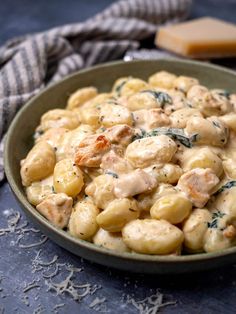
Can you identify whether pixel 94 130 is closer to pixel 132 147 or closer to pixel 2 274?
pixel 132 147

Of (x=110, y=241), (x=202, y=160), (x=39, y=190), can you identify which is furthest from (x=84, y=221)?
(x=202, y=160)

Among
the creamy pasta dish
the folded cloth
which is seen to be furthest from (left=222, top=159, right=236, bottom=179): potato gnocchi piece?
the folded cloth

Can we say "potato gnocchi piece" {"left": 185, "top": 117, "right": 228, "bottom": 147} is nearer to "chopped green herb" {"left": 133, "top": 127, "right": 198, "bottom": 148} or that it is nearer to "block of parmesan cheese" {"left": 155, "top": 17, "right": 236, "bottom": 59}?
"chopped green herb" {"left": 133, "top": 127, "right": 198, "bottom": 148}

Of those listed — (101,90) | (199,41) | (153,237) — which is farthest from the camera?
(199,41)

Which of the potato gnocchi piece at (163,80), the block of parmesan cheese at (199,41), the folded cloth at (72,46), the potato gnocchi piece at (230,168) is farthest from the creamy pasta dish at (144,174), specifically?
the block of parmesan cheese at (199,41)

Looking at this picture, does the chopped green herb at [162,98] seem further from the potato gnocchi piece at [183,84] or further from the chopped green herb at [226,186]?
the chopped green herb at [226,186]

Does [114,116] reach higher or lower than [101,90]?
higher

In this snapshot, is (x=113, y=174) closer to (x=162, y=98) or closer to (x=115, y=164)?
(x=115, y=164)

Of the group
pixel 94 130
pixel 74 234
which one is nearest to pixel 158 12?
pixel 94 130
